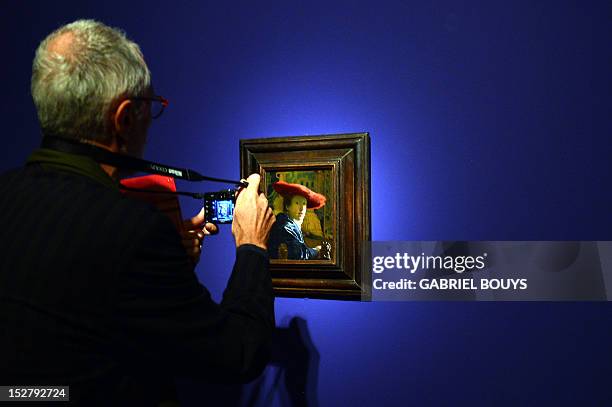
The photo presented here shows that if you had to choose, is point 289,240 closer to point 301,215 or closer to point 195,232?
point 301,215

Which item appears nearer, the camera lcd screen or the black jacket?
the black jacket

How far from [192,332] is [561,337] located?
103cm

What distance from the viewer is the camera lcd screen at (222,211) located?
145 cm

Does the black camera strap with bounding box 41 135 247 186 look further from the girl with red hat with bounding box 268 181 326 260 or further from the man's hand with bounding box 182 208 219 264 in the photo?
the girl with red hat with bounding box 268 181 326 260

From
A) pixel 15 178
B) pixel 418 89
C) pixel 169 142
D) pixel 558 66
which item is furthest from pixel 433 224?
pixel 15 178

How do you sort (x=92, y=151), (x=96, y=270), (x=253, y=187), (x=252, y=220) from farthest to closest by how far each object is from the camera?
(x=253, y=187), (x=252, y=220), (x=92, y=151), (x=96, y=270)

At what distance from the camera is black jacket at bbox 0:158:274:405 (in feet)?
2.49

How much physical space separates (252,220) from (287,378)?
709 mm

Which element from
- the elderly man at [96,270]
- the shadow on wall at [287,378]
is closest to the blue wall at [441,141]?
the shadow on wall at [287,378]

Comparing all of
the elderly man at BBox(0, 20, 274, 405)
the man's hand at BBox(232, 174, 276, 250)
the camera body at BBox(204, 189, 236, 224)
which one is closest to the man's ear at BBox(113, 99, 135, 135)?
the elderly man at BBox(0, 20, 274, 405)

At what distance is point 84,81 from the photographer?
85cm

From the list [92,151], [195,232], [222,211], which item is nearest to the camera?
[92,151]

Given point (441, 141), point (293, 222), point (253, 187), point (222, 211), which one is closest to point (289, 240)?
point (293, 222)

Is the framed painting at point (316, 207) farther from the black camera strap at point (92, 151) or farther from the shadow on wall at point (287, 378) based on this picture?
the black camera strap at point (92, 151)
